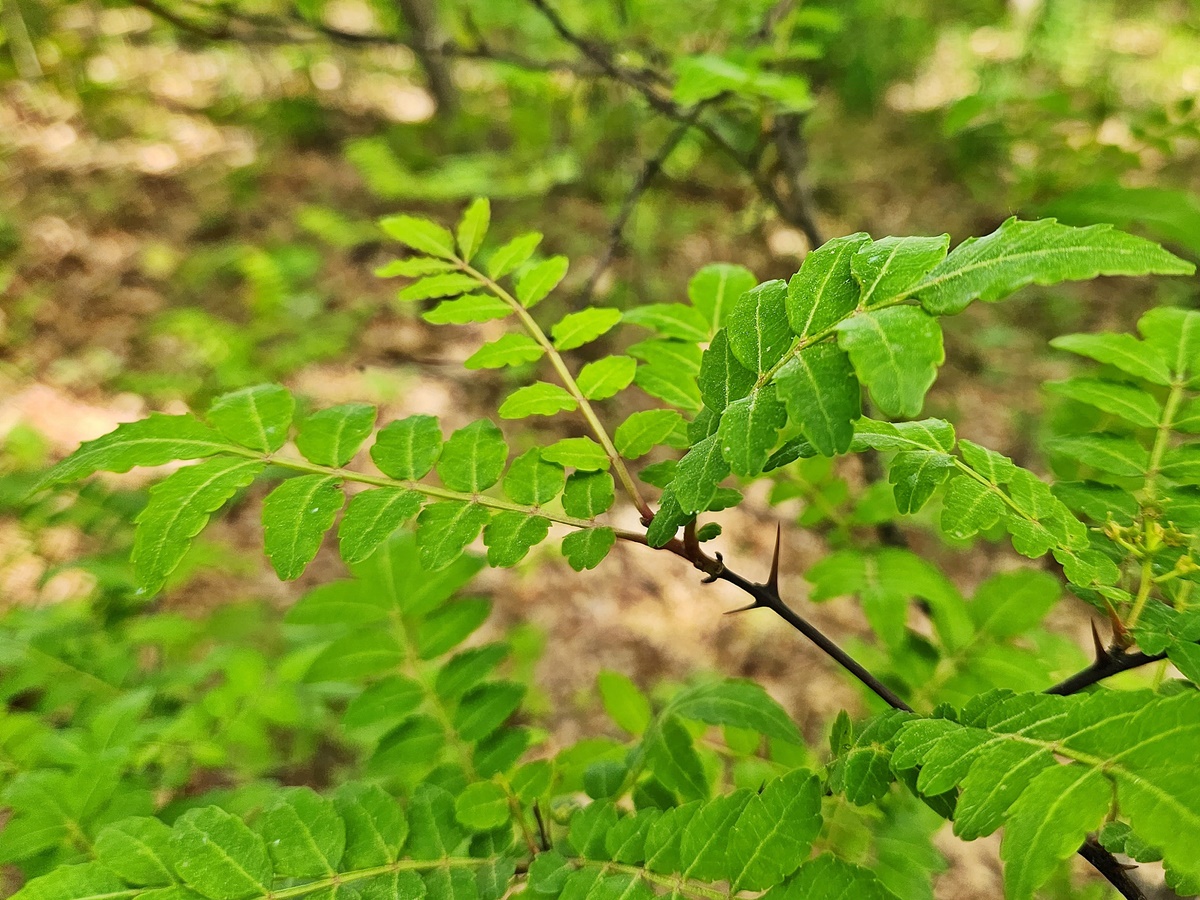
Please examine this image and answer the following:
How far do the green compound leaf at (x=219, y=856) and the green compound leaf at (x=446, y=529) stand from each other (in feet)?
1.32

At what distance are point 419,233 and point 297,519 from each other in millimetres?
528

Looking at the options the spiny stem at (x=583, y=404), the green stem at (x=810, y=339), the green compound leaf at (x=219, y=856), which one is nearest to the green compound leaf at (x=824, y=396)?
the green stem at (x=810, y=339)

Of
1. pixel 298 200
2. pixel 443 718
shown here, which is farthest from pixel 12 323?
pixel 443 718

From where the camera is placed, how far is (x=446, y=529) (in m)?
0.82

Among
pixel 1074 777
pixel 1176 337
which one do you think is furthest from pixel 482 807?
pixel 1176 337

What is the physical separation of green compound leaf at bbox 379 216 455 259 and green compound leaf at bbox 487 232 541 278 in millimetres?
85

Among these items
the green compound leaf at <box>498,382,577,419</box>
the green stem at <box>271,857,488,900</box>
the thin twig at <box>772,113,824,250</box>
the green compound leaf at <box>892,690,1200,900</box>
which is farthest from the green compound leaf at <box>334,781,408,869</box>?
the thin twig at <box>772,113,824,250</box>

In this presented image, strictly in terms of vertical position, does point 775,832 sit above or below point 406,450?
below

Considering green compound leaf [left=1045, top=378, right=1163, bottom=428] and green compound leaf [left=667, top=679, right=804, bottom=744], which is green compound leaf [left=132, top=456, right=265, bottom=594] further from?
green compound leaf [left=1045, top=378, right=1163, bottom=428]

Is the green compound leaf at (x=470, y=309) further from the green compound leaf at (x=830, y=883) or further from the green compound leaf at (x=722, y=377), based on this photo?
the green compound leaf at (x=830, y=883)

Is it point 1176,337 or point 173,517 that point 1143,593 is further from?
point 173,517

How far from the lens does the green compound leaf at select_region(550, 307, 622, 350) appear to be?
96 cm

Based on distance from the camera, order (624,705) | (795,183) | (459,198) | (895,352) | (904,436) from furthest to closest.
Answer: (459,198) → (795,183) → (624,705) → (904,436) → (895,352)

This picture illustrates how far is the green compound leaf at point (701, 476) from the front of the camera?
646mm
